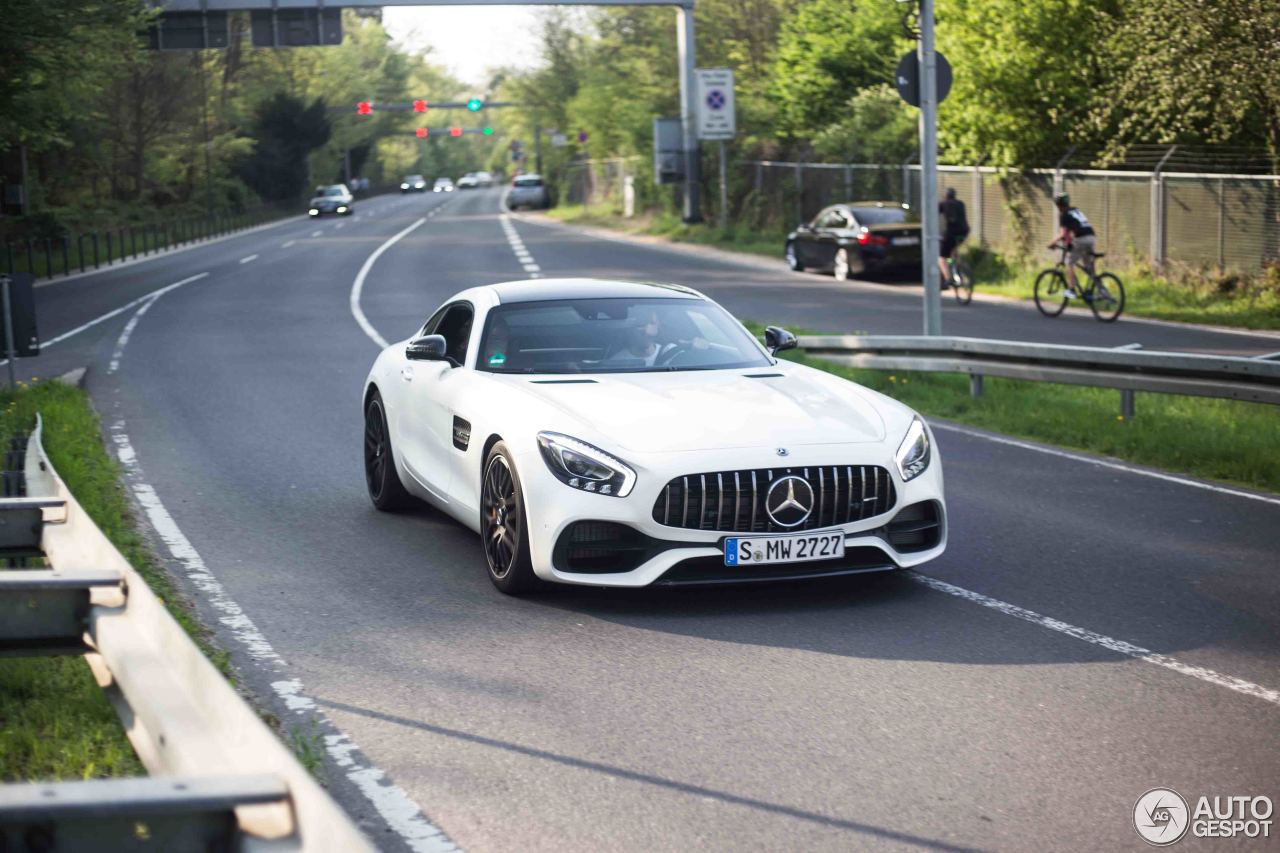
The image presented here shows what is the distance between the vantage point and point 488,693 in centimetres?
609

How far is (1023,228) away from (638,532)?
25541 millimetres

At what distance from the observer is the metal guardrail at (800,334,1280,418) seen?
→ 38.8 ft

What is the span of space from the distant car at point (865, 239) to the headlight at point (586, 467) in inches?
968

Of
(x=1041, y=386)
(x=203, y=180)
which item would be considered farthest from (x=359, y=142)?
(x=1041, y=386)

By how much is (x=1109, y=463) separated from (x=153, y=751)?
9.04 m

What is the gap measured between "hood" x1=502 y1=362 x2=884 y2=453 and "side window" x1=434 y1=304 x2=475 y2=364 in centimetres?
77

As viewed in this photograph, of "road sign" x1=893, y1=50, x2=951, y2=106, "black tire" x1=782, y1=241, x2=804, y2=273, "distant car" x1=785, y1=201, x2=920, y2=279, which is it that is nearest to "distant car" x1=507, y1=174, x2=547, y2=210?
"black tire" x1=782, y1=241, x2=804, y2=273

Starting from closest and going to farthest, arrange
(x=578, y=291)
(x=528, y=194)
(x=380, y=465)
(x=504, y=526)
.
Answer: (x=504, y=526), (x=578, y=291), (x=380, y=465), (x=528, y=194)

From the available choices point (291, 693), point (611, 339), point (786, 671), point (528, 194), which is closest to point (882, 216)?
point (611, 339)

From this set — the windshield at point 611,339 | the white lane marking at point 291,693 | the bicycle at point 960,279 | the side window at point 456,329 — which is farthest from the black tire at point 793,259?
the windshield at point 611,339

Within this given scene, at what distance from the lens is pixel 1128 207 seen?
27.8 m

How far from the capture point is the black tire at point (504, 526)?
735 centimetres

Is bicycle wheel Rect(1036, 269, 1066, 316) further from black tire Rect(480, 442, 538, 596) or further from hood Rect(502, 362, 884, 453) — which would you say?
black tire Rect(480, 442, 538, 596)

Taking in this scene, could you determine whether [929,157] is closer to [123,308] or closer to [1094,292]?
[1094,292]
